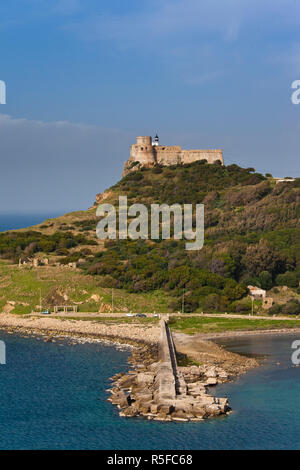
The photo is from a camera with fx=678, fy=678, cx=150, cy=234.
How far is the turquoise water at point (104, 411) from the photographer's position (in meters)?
28.6

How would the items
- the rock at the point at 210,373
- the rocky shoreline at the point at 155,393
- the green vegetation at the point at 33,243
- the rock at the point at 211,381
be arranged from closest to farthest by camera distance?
the rocky shoreline at the point at 155,393 < the rock at the point at 211,381 < the rock at the point at 210,373 < the green vegetation at the point at 33,243

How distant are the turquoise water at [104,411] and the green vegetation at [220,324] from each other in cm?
657

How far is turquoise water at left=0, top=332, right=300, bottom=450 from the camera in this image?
93.7 ft

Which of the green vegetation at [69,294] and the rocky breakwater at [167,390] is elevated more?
the green vegetation at [69,294]

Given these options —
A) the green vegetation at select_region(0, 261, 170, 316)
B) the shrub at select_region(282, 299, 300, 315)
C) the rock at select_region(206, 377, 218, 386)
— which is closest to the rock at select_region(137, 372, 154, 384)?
the rock at select_region(206, 377, 218, 386)

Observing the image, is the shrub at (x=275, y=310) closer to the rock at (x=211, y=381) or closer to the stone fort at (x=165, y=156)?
the rock at (x=211, y=381)

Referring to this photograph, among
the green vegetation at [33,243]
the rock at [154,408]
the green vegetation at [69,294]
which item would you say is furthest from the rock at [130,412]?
the green vegetation at [33,243]

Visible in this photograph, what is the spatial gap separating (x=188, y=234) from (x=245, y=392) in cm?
4694

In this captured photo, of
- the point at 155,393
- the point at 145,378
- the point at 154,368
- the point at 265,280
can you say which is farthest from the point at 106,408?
the point at 265,280

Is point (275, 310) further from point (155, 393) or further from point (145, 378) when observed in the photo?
point (155, 393)

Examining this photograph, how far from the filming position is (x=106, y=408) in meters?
33.0

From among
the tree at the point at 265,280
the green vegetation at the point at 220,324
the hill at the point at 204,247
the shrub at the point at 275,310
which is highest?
the hill at the point at 204,247

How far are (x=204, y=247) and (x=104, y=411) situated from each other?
4233 cm
